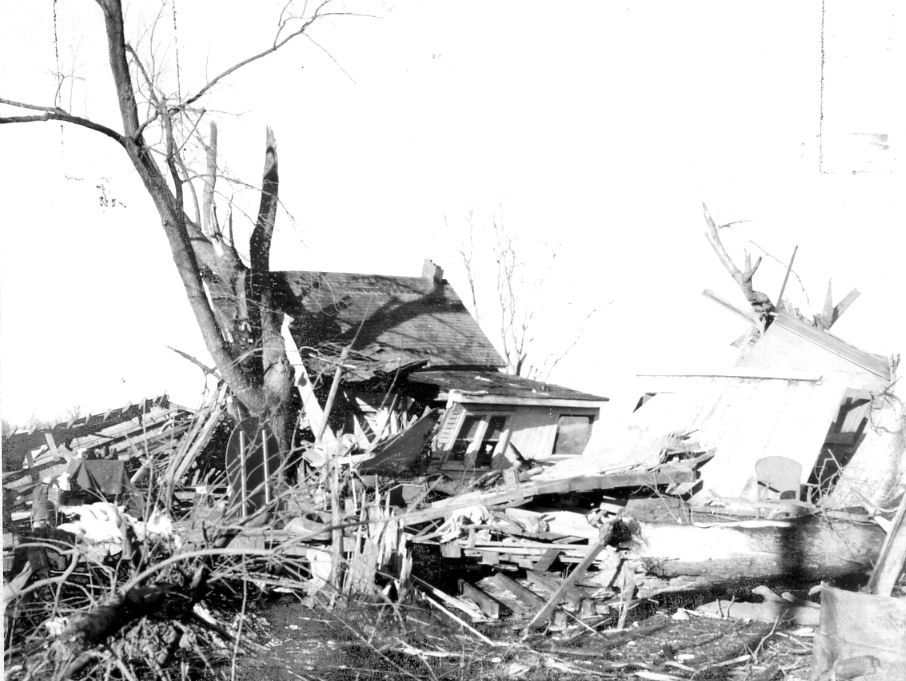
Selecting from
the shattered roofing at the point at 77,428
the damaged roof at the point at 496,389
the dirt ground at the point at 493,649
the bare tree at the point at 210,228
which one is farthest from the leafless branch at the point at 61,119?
the damaged roof at the point at 496,389

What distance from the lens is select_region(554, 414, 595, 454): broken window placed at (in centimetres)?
2030

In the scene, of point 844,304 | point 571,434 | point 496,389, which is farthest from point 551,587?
point 844,304

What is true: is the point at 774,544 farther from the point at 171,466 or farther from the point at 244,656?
the point at 171,466

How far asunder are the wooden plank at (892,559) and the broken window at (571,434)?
13653 mm

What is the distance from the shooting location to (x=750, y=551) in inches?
359

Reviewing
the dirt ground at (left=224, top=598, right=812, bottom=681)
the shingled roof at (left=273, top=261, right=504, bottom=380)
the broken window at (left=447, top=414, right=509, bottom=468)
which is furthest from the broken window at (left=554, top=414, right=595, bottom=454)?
the dirt ground at (left=224, top=598, right=812, bottom=681)

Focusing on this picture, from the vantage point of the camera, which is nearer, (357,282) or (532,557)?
(532,557)

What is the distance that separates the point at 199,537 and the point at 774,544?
19.6ft

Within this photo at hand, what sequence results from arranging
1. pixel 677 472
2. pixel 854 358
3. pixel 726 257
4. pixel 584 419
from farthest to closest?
pixel 584 419
pixel 726 257
pixel 854 358
pixel 677 472

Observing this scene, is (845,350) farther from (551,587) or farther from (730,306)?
(551,587)

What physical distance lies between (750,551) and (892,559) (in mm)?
2703

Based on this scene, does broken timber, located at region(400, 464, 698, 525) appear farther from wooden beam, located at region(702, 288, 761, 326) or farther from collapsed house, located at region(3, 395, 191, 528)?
wooden beam, located at region(702, 288, 761, 326)

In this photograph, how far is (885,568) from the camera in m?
6.50

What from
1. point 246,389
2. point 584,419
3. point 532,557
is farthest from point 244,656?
point 584,419
